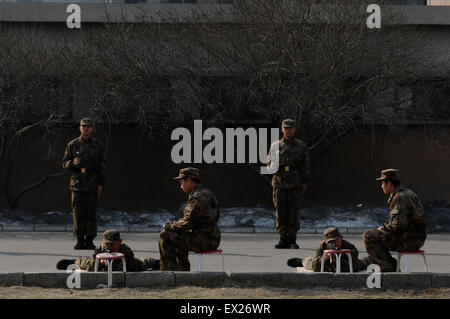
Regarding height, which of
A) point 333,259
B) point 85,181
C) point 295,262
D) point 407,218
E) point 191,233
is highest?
→ point 85,181

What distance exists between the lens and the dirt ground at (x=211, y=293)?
1027 centimetres

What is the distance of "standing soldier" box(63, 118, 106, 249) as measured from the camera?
50.0ft

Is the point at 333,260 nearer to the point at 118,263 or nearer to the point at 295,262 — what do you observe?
the point at 295,262

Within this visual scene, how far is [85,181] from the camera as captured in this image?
15281 millimetres

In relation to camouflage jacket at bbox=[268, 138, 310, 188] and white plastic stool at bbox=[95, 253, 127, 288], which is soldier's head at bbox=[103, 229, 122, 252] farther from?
camouflage jacket at bbox=[268, 138, 310, 188]

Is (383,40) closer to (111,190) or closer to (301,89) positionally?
(301,89)

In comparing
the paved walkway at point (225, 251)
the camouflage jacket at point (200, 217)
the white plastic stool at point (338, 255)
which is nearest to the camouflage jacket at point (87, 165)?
the paved walkway at point (225, 251)

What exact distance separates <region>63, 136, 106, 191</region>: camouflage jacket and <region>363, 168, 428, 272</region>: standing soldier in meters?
5.29

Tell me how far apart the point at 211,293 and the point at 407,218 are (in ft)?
8.21

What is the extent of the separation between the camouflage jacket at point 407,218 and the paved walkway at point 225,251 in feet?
5.36

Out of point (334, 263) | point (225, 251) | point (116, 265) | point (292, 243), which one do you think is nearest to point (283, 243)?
point (292, 243)

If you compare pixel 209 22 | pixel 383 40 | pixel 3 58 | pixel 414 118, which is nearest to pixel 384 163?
Result: pixel 414 118

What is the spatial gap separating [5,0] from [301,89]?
853 cm

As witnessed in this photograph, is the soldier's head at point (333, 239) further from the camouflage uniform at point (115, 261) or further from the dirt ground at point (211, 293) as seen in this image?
the camouflage uniform at point (115, 261)
